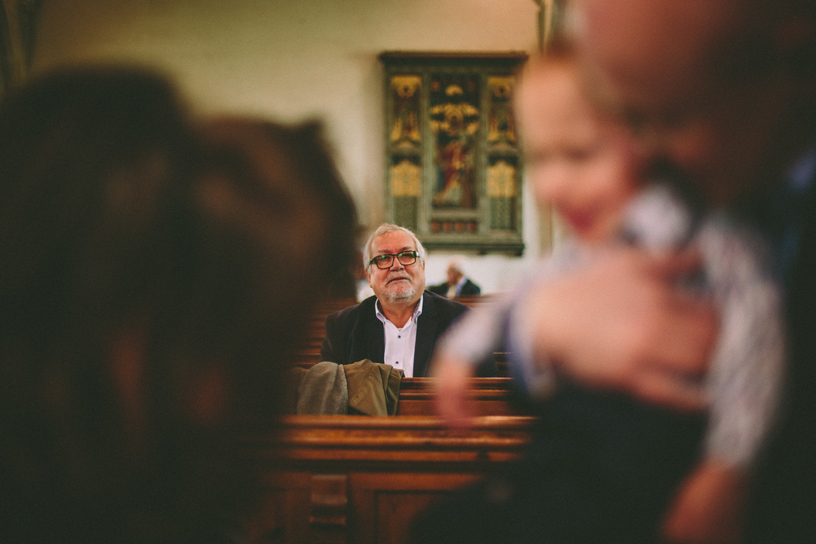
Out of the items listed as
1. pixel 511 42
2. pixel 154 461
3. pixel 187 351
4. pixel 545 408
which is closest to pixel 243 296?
pixel 187 351

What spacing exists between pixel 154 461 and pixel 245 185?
0.31m

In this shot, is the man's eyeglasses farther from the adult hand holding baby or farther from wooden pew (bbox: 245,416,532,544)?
the adult hand holding baby

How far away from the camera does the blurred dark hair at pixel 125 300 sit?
502 mm

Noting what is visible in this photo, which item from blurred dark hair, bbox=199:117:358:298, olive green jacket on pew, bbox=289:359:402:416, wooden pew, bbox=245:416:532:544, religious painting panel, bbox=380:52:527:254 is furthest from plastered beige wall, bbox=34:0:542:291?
blurred dark hair, bbox=199:117:358:298

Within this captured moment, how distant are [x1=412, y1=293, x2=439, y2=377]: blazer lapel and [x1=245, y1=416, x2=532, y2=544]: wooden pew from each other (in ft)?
4.24

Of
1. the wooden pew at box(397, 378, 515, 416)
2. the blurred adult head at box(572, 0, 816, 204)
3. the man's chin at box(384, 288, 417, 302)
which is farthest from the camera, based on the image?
the man's chin at box(384, 288, 417, 302)

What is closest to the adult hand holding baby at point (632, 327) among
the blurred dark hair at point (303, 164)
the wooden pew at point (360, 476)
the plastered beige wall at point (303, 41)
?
the blurred dark hair at point (303, 164)

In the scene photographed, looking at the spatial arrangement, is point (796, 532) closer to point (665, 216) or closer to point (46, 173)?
point (665, 216)

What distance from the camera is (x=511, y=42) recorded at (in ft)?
24.8

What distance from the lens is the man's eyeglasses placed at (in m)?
2.77

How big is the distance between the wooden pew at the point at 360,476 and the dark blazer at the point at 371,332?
129 cm

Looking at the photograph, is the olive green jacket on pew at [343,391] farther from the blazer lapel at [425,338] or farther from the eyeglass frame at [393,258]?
the eyeglass frame at [393,258]

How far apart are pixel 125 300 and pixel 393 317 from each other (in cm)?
234

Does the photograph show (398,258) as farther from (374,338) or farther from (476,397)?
(476,397)
